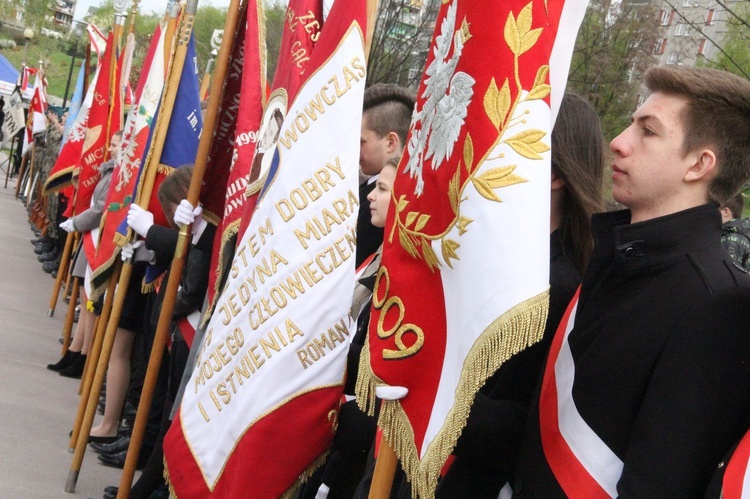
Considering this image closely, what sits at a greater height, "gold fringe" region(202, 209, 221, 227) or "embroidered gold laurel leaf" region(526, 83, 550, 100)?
"embroidered gold laurel leaf" region(526, 83, 550, 100)

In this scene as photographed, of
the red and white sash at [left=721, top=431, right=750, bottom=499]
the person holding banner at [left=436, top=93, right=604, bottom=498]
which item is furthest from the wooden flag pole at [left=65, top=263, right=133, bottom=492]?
the red and white sash at [left=721, top=431, right=750, bottom=499]

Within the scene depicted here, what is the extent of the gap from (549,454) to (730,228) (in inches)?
94.7

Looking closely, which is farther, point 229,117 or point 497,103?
point 229,117

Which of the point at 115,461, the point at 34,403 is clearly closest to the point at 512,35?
the point at 115,461

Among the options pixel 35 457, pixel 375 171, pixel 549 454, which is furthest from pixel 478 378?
pixel 35 457

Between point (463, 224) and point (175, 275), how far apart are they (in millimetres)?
2515

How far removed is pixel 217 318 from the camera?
137 inches

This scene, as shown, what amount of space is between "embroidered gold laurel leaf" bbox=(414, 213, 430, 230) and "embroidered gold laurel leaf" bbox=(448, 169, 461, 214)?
0.11 m

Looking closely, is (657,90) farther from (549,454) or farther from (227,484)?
(227,484)

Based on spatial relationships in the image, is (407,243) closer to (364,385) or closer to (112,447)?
(364,385)

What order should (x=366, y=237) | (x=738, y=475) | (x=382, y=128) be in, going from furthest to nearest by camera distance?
(x=382, y=128), (x=366, y=237), (x=738, y=475)

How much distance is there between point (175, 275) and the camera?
15.0 feet

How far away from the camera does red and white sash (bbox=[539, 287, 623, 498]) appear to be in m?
2.15

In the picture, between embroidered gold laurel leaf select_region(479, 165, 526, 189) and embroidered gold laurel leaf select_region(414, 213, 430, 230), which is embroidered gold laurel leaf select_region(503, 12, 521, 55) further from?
embroidered gold laurel leaf select_region(414, 213, 430, 230)
